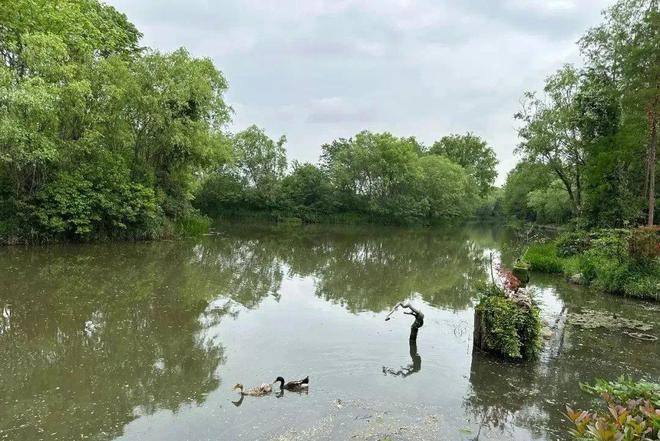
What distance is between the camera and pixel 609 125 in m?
21.8

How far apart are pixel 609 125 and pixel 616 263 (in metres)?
10.7

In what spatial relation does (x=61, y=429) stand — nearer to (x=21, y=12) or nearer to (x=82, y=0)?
(x=21, y=12)

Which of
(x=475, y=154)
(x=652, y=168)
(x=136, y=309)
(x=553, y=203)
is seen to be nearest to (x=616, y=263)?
(x=652, y=168)

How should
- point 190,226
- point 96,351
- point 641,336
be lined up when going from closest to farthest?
point 96,351, point 641,336, point 190,226

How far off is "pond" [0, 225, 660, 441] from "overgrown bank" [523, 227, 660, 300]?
705 millimetres

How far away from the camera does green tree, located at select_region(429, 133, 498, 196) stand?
73.4 m

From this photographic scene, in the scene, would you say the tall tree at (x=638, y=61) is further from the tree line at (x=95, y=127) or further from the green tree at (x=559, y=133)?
the tree line at (x=95, y=127)

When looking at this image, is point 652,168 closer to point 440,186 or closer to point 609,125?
point 609,125

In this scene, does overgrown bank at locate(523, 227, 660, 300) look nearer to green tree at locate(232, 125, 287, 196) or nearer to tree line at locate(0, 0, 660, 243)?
tree line at locate(0, 0, 660, 243)

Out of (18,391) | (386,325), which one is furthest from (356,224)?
(18,391)

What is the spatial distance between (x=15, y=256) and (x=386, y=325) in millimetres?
14288

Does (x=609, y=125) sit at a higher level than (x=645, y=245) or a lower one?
higher

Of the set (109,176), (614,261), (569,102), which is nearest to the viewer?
(614,261)

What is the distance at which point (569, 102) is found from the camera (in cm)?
2509
